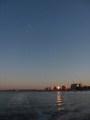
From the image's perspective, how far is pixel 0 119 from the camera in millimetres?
30984

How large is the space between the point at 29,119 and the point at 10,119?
268cm

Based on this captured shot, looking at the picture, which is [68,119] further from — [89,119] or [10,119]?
[10,119]

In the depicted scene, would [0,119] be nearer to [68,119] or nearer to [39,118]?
[39,118]

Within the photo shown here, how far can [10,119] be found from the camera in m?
31.1

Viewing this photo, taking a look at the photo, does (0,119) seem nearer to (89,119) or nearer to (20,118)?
(20,118)

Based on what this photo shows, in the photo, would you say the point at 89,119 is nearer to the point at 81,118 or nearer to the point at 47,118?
the point at 81,118

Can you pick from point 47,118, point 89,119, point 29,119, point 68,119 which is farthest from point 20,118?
point 89,119

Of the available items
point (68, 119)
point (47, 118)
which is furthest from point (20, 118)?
point (68, 119)

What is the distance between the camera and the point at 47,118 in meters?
31.9

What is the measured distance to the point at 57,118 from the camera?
32094mm

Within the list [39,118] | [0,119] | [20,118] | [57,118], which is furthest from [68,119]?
[0,119]

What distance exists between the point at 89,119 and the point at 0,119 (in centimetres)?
1246

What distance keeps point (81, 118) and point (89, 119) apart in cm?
149

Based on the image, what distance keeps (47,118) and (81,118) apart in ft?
16.1
